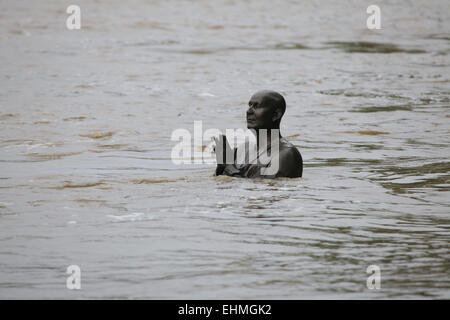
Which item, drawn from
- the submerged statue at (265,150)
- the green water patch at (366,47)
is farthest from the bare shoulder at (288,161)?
the green water patch at (366,47)

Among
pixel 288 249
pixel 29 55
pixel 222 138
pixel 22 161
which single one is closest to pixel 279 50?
pixel 29 55

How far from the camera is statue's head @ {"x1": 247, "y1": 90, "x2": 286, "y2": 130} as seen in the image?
31.9ft

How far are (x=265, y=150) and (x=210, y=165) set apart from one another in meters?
2.17

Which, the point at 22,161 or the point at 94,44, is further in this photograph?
the point at 94,44

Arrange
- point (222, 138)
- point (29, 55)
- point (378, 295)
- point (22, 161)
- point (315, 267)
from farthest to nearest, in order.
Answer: point (29, 55), point (22, 161), point (222, 138), point (315, 267), point (378, 295)

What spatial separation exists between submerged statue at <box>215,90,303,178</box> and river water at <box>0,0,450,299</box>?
0.53ft

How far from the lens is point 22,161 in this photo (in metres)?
12.1

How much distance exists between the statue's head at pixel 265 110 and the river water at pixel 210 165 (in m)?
0.64

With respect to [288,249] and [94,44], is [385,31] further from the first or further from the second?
[288,249]

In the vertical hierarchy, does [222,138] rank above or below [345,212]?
above

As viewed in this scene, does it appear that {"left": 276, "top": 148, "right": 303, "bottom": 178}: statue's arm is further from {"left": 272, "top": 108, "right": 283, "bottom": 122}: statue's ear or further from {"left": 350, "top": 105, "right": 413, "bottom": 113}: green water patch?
{"left": 350, "top": 105, "right": 413, "bottom": 113}: green water patch

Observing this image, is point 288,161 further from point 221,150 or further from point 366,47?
point 366,47

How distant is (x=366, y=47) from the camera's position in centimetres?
2400

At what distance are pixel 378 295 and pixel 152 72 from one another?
15.2 metres
